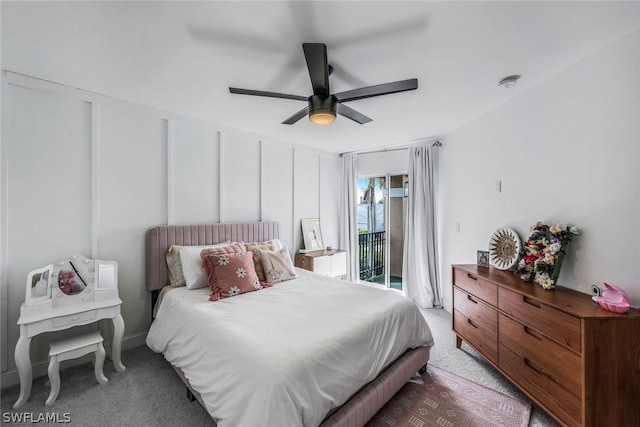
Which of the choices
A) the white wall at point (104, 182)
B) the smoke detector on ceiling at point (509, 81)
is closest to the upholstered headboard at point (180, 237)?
the white wall at point (104, 182)

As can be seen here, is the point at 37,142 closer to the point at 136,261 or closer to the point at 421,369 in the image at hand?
the point at 136,261

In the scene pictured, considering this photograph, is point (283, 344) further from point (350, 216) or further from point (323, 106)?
point (350, 216)

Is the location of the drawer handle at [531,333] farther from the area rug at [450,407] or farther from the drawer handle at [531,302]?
the area rug at [450,407]

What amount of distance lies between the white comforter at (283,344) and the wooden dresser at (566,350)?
24.8 inches

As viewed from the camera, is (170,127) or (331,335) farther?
(170,127)

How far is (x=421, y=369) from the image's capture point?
239 centimetres

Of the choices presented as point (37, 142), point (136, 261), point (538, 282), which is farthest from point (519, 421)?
point (37, 142)

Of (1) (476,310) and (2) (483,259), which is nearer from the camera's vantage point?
(1) (476,310)

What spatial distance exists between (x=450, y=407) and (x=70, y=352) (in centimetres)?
295

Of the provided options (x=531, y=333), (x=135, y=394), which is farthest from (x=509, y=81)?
(x=135, y=394)

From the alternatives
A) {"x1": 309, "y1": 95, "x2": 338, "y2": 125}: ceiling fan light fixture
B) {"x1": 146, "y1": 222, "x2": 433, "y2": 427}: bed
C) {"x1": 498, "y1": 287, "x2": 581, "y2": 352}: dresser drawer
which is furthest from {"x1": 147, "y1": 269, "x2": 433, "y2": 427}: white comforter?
{"x1": 309, "y1": 95, "x2": 338, "y2": 125}: ceiling fan light fixture

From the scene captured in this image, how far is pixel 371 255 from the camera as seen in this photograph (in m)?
5.20

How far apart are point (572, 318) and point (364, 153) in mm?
3822

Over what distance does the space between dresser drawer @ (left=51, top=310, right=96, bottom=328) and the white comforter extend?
0.49 meters
